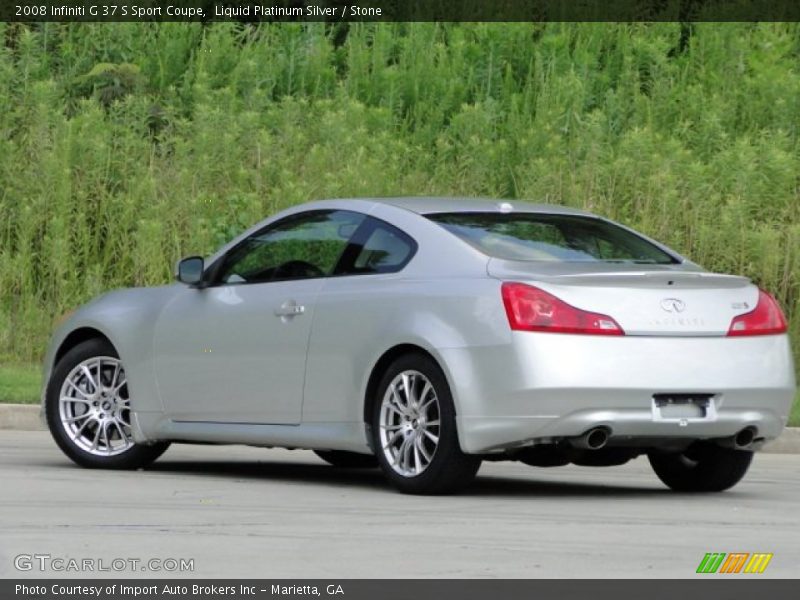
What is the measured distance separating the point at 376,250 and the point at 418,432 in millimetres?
1180

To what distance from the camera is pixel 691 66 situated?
2722 centimetres

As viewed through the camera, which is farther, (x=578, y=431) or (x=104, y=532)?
(x=578, y=431)

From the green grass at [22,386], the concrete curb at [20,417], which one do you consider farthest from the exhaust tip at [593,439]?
the concrete curb at [20,417]

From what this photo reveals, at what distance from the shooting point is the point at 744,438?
34.2 ft

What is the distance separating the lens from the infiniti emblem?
10.1m

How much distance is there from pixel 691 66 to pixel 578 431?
59.4 ft

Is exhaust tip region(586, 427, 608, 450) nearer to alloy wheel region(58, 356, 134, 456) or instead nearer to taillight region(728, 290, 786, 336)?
taillight region(728, 290, 786, 336)

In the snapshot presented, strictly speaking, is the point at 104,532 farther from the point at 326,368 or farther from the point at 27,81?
the point at 27,81

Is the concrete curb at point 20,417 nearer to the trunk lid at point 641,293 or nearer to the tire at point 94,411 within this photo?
the tire at point 94,411
